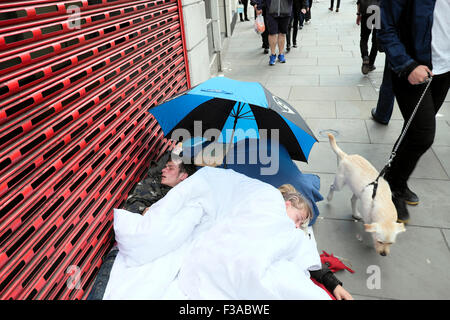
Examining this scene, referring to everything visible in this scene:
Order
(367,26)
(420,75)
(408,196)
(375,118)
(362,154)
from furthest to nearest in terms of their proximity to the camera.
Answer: (367,26), (375,118), (362,154), (408,196), (420,75)

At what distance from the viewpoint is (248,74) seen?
7.35m

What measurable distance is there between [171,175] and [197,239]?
0.74 m

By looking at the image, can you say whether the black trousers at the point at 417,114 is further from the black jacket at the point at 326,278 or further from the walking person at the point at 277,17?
the walking person at the point at 277,17

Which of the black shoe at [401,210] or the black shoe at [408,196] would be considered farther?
the black shoe at [408,196]

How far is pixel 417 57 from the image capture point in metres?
2.53

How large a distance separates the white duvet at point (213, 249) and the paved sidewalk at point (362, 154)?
736 mm

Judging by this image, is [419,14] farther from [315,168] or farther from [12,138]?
[12,138]

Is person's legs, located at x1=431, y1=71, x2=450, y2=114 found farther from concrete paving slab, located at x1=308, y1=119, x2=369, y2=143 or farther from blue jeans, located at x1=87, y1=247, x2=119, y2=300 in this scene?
blue jeans, located at x1=87, y1=247, x2=119, y2=300

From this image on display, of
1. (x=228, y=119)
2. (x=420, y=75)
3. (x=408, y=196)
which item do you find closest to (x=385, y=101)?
(x=408, y=196)

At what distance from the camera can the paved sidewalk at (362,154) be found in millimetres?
2414

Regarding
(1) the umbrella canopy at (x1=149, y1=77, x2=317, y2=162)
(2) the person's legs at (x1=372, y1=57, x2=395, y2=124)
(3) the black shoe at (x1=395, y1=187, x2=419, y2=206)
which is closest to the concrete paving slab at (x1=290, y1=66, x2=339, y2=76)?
(2) the person's legs at (x1=372, y1=57, x2=395, y2=124)

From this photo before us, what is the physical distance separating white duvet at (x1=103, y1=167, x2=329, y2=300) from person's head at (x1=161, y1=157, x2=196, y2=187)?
40 cm

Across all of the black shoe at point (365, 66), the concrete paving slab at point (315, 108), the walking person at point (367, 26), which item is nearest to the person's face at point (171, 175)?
the concrete paving slab at point (315, 108)

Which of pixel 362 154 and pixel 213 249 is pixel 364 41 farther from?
pixel 213 249
